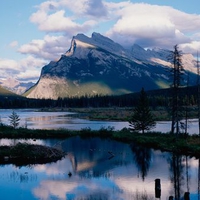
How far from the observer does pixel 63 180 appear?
30.9 m

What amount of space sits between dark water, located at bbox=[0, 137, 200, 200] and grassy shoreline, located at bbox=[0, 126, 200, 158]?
3.00m

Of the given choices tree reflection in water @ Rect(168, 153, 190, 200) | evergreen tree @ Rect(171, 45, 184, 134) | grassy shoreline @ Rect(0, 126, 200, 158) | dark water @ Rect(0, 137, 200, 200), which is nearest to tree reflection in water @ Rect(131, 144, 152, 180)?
dark water @ Rect(0, 137, 200, 200)

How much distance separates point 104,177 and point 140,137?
26.0 m

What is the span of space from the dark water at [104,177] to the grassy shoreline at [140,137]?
3.00 m

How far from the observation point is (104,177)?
31.7 m

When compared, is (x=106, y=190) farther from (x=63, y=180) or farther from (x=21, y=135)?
(x=21, y=135)

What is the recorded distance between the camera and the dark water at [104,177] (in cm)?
2630

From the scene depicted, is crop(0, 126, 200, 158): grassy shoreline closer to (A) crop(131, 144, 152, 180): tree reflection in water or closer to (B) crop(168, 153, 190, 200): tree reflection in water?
(A) crop(131, 144, 152, 180): tree reflection in water

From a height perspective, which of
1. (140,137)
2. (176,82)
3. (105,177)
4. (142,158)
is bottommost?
(105,177)

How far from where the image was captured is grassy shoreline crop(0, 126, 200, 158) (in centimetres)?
4541

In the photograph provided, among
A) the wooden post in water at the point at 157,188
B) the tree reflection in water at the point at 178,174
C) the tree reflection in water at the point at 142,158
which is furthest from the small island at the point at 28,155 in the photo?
the wooden post in water at the point at 157,188

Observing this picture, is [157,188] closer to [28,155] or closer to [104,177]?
[104,177]

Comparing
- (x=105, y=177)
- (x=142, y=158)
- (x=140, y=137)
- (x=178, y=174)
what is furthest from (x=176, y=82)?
(x=105, y=177)

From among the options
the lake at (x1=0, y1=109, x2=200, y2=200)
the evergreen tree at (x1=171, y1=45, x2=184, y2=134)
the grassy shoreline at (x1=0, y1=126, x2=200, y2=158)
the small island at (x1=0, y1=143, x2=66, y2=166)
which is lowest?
the lake at (x1=0, y1=109, x2=200, y2=200)
